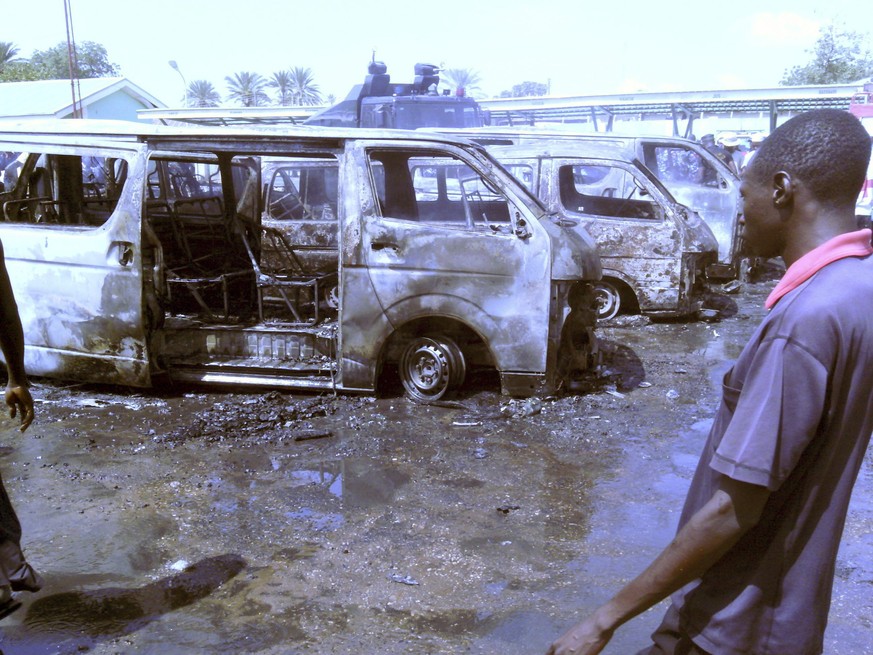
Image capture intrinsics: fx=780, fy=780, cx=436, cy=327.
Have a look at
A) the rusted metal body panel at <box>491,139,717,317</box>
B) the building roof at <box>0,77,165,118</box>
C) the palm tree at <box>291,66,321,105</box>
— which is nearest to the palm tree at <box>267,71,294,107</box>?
the palm tree at <box>291,66,321,105</box>

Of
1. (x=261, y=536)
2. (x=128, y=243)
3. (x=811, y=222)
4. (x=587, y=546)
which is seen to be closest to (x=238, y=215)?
(x=128, y=243)

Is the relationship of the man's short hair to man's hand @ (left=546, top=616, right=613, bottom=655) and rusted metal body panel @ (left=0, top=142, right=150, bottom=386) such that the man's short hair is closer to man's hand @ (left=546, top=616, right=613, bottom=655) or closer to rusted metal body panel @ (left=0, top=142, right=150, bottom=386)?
man's hand @ (left=546, top=616, right=613, bottom=655)

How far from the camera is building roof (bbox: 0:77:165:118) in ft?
92.4

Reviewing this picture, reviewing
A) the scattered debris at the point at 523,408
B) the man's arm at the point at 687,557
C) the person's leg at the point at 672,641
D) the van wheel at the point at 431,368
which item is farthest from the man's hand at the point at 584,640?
the van wheel at the point at 431,368

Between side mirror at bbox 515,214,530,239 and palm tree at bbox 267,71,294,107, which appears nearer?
side mirror at bbox 515,214,530,239

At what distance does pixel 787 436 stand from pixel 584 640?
0.57 metres

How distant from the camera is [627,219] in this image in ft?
29.6

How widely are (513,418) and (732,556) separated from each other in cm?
434

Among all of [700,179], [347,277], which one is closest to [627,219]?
[700,179]

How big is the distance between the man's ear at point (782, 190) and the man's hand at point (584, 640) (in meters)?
0.91

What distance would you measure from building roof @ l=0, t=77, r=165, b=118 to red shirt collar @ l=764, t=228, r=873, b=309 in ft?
98.8

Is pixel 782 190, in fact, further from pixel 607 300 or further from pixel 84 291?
pixel 607 300

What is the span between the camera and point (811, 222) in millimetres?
1514

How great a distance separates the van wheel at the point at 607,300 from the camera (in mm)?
9289
